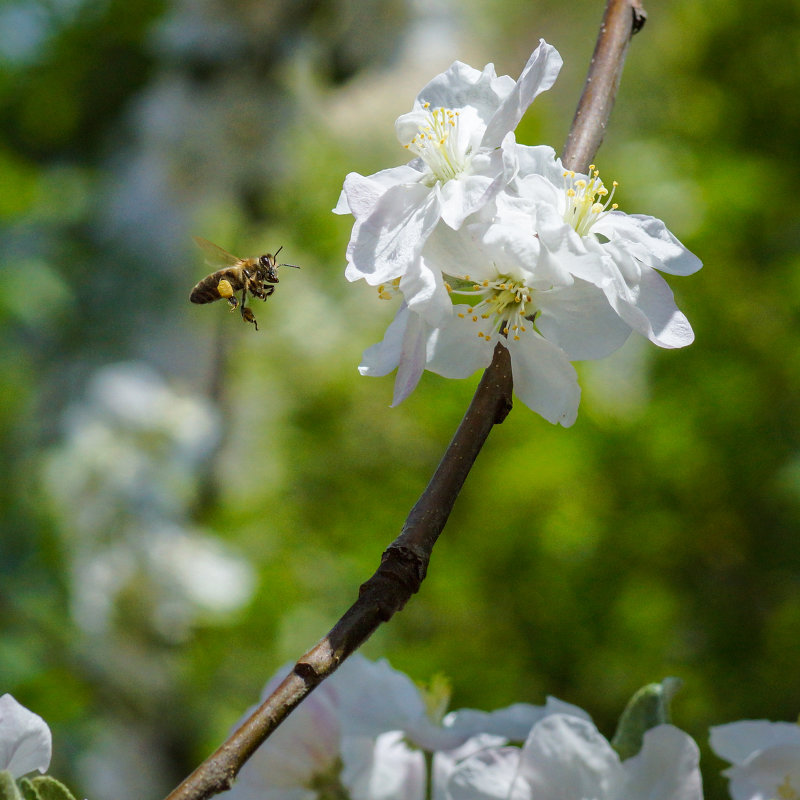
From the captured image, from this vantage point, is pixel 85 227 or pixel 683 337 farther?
pixel 85 227

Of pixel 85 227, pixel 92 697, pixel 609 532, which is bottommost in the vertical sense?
pixel 92 697

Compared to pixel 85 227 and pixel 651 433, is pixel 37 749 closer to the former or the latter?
pixel 651 433

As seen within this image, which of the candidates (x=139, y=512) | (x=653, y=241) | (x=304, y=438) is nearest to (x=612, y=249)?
(x=653, y=241)

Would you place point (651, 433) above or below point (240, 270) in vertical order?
above

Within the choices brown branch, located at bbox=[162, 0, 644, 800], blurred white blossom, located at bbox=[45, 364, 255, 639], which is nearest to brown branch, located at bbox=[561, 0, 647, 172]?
brown branch, located at bbox=[162, 0, 644, 800]

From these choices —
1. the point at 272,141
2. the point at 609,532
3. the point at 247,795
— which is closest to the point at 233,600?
the point at 609,532

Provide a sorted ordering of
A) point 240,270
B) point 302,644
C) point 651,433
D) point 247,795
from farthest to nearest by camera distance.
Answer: point 302,644 → point 651,433 → point 240,270 → point 247,795

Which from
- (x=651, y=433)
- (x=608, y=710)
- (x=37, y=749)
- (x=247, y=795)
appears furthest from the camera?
(x=651, y=433)

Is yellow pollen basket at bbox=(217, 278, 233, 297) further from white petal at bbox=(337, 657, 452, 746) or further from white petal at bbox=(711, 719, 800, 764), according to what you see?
white petal at bbox=(711, 719, 800, 764)
